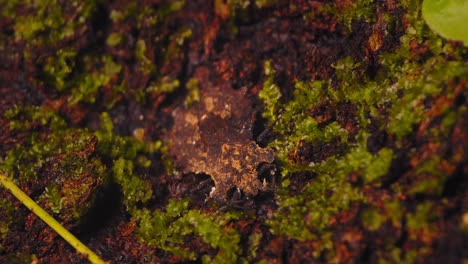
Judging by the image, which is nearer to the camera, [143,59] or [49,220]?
[49,220]

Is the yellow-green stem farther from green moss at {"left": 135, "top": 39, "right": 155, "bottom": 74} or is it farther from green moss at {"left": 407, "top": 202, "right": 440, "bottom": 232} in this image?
green moss at {"left": 407, "top": 202, "right": 440, "bottom": 232}

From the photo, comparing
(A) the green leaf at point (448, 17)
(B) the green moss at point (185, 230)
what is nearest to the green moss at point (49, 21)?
(B) the green moss at point (185, 230)

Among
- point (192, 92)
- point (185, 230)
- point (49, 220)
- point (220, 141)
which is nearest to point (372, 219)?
point (185, 230)

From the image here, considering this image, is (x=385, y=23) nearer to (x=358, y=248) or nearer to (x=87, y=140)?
(x=358, y=248)

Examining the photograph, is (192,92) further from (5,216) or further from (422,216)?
(422,216)

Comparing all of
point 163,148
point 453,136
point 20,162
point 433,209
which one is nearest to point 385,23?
point 453,136

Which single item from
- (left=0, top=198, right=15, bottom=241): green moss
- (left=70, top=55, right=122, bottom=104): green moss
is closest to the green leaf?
(left=70, top=55, right=122, bottom=104): green moss

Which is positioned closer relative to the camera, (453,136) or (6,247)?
(453,136)
